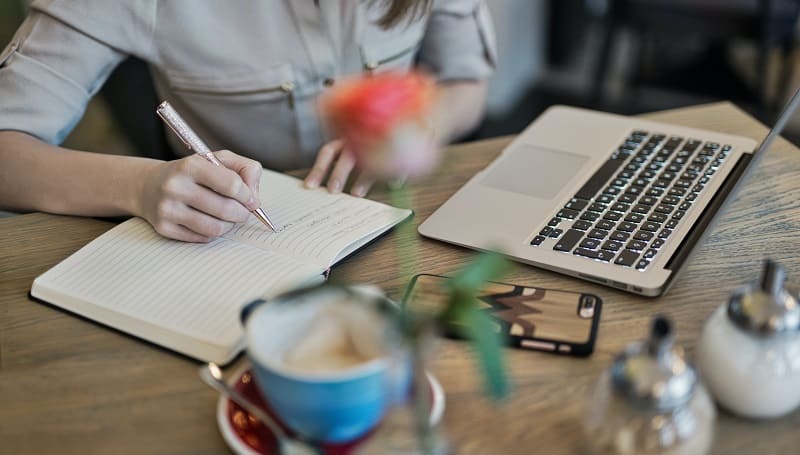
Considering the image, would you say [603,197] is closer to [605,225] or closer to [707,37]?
[605,225]

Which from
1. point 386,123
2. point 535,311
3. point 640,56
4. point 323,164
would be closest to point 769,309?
point 535,311

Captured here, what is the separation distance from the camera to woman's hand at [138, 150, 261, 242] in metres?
0.75

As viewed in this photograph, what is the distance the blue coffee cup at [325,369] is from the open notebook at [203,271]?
0.13 metres

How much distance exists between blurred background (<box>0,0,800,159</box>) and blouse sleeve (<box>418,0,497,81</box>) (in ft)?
3.74

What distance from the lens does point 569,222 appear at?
2.59 feet

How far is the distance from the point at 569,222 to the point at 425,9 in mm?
375

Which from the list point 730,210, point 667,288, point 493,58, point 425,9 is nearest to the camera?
point 667,288

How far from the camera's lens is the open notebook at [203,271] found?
26.3 inches

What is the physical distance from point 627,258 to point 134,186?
48cm

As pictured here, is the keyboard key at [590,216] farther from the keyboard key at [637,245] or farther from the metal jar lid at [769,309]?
the metal jar lid at [769,309]

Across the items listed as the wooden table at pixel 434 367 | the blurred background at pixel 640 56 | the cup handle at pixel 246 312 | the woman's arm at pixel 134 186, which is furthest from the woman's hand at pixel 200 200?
the blurred background at pixel 640 56

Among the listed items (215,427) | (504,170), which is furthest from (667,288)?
(215,427)

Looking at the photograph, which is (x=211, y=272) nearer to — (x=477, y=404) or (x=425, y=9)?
(x=477, y=404)

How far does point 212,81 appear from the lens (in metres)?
1.06
